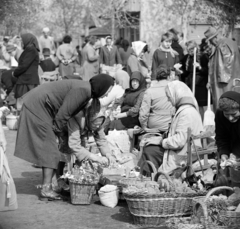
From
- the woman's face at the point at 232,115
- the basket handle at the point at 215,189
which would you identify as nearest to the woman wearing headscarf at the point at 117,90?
the woman's face at the point at 232,115

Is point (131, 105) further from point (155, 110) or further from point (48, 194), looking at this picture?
point (48, 194)

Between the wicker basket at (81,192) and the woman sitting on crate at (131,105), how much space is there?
359 centimetres

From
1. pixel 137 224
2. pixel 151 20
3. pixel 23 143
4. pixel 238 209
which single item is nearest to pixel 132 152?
pixel 23 143

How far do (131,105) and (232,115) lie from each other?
516 cm

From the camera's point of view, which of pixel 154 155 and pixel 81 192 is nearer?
pixel 81 192

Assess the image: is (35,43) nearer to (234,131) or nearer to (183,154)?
(183,154)

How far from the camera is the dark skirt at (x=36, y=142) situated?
7973 millimetres

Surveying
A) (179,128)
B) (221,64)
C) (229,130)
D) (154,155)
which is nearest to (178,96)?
(179,128)

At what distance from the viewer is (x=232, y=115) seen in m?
6.88

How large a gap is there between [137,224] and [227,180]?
3.48 feet

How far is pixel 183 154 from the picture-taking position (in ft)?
27.4

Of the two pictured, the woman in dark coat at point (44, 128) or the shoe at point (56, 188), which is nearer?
the woman in dark coat at point (44, 128)

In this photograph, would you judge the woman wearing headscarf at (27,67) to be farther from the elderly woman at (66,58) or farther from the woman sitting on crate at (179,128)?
the woman sitting on crate at (179,128)

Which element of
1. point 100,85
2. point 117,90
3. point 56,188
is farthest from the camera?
point 117,90
